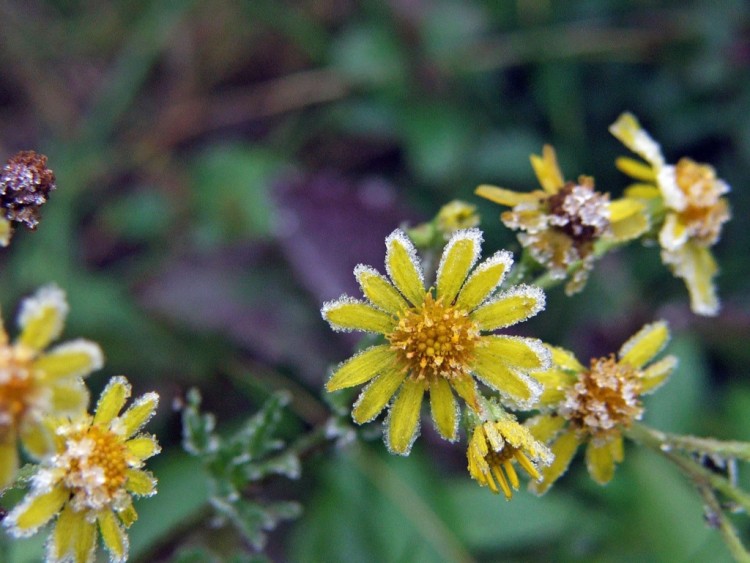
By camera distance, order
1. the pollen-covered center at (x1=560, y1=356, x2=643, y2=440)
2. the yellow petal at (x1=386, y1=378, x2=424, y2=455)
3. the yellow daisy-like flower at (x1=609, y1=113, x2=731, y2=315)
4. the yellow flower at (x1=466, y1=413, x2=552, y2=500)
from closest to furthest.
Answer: the yellow flower at (x1=466, y1=413, x2=552, y2=500) → the yellow petal at (x1=386, y1=378, x2=424, y2=455) → the pollen-covered center at (x1=560, y1=356, x2=643, y2=440) → the yellow daisy-like flower at (x1=609, y1=113, x2=731, y2=315)

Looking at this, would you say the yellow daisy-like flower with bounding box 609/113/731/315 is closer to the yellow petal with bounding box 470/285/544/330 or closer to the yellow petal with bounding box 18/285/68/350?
the yellow petal with bounding box 470/285/544/330

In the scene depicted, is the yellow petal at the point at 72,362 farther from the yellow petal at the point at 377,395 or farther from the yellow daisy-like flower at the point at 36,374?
the yellow petal at the point at 377,395

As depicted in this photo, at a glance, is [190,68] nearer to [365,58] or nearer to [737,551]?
[365,58]

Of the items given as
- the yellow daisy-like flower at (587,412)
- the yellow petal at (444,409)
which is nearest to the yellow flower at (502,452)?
the yellow petal at (444,409)

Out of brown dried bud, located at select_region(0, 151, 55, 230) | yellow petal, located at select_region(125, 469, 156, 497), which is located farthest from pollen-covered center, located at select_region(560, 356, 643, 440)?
brown dried bud, located at select_region(0, 151, 55, 230)

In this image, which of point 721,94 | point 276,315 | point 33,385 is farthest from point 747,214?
point 33,385

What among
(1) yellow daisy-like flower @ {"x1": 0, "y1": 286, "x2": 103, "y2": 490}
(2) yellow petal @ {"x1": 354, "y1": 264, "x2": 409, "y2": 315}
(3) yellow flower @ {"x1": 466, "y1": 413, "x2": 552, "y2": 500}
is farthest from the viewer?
(2) yellow petal @ {"x1": 354, "y1": 264, "x2": 409, "y2": 315}

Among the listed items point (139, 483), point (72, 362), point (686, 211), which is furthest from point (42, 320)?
point (686, 211)
